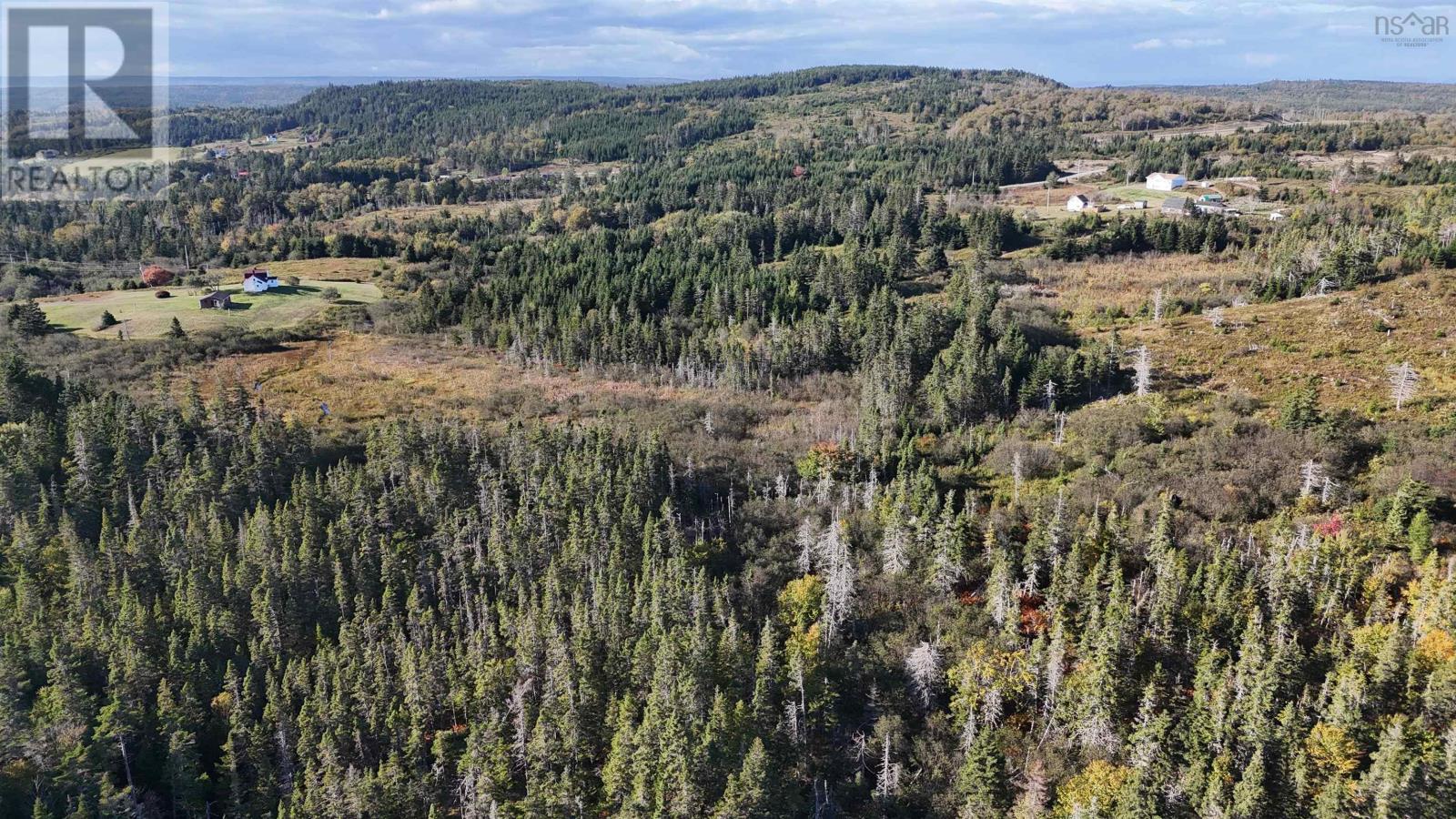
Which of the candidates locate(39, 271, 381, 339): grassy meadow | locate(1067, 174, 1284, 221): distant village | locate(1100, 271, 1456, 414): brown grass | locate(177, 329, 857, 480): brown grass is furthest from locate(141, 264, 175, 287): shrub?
locate(1067, 174, 1284, 221): distant village

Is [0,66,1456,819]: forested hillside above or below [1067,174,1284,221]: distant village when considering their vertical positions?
below

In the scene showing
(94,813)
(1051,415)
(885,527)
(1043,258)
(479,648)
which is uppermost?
(1043,258)

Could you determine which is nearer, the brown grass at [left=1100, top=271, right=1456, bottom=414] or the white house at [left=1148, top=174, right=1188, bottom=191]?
the brown grass at [left=1100, top=271, right=1456, bottom=414]

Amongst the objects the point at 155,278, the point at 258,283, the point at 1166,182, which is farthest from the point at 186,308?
the point at 1166,182

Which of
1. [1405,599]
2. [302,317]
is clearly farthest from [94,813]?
[302,317]

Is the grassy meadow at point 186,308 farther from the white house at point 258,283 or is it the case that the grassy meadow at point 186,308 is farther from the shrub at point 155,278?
the shrub at point 155,278

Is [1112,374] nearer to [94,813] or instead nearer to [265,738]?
[265,738]

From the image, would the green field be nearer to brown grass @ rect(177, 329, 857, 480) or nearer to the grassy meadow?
the grassy meadow
